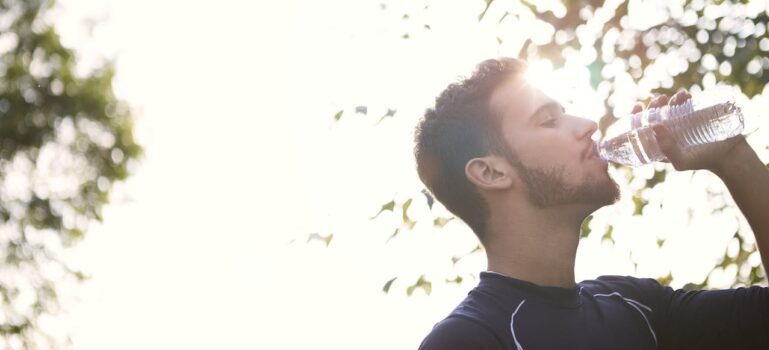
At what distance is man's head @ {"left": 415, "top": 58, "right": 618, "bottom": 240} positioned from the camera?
121 inches

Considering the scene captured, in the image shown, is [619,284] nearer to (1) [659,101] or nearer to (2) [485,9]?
(1) [659,101]

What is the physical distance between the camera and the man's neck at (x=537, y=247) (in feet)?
9.95

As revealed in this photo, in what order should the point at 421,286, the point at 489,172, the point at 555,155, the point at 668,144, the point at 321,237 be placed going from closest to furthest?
the point at 668,144 → the point at 555,155 → the point at 489,172 → the point at 321,237 → the point at 421,286

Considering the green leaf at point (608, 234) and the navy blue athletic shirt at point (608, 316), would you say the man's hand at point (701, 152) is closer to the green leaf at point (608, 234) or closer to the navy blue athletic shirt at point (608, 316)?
the navy blue athletic shirt at point (608, 316)

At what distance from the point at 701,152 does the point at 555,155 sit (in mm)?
439

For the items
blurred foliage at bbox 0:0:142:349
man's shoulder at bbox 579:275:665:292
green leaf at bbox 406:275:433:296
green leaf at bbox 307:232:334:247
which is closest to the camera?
man's shoulder at bbox 579:275:665:292

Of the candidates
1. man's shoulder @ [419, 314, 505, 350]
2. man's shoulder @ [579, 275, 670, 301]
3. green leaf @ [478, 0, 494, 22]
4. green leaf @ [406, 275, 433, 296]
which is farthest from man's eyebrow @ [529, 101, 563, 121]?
green leaf @ [406, 275, 433, 296]

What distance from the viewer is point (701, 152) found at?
2990 mm

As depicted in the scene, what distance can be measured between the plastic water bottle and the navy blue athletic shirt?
475mm

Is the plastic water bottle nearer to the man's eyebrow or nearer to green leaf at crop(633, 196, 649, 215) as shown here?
the man's eyebrow

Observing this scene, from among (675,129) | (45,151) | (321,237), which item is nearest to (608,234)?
(321,237)

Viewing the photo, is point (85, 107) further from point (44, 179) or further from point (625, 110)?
point (625, 110)

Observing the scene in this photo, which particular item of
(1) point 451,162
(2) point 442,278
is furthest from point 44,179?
(1) point 451,162

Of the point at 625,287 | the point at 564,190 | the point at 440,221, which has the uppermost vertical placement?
the point at 564,190
